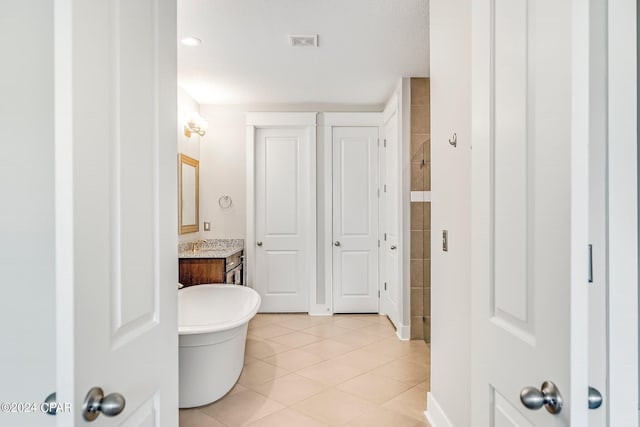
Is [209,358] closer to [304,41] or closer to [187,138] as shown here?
[304,41]

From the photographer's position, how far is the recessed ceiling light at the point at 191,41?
2961 mm

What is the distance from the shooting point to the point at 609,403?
0.73m

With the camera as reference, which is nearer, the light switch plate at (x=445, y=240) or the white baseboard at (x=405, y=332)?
the light switch plate at (x=445, y=240)

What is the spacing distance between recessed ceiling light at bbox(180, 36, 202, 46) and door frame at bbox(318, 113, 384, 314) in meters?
1.98

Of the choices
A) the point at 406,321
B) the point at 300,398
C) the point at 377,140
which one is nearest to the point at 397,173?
the point at 377,140

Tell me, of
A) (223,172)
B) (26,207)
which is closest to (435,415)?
(26,207)

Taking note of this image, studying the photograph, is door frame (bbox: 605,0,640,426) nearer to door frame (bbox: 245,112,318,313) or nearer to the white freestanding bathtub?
the white freestanding bathtub

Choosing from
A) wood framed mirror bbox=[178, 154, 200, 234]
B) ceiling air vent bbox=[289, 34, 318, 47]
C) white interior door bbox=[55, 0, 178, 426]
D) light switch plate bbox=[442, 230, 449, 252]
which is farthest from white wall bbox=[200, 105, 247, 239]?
white interior door bbox=[55, 0, 178, 426]

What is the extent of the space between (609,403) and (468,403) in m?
1.12

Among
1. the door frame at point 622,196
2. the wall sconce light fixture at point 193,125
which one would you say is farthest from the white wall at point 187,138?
the door frame at point 622,196

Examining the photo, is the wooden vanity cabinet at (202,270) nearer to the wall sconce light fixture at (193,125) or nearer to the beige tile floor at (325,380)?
the beige tile floor at (325,380)

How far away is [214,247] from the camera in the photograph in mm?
4508

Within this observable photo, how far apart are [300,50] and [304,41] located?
18 centimetres

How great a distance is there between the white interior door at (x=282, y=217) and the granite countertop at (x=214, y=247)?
31 cm
